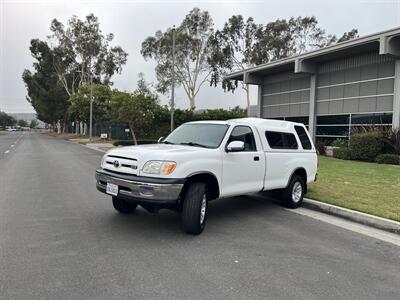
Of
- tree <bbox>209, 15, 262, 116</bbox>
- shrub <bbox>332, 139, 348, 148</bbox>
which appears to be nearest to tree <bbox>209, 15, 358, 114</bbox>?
tree <bbox>209, 15, 262, 116</bbox>

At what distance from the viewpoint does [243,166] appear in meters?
6.65

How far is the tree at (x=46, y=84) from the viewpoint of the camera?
2165 inches

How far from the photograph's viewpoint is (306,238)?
5.87m

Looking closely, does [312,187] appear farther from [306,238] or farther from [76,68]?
[76,68]

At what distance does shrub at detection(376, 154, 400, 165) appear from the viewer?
17453mm

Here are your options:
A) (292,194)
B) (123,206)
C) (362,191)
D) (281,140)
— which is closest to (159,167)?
(123,206)

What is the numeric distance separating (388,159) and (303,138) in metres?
11.0

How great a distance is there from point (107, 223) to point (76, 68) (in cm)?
5410

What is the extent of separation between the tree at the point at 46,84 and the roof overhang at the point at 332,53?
35.8 meters

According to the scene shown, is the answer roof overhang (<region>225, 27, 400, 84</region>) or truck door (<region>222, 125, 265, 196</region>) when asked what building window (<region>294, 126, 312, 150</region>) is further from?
roof overhang (<region>225, 27, 400, 84</region>)

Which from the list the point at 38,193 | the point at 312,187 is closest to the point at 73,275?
the point at 38,193

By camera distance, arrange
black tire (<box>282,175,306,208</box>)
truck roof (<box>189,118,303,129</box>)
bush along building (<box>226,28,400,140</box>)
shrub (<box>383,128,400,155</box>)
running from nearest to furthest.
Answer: truck roof (<box>189,118,303,129</box>) < black tire (<box>282,175,306,208</box>) < shrub (<box>383,128,400,155</box>) < bush along building (<box>226,28,400,140</box>)

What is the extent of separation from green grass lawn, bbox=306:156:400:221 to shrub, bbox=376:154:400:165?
4472 mm

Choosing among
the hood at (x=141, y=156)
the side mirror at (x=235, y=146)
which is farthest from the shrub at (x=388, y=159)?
the hood at (x=141, y=156)
